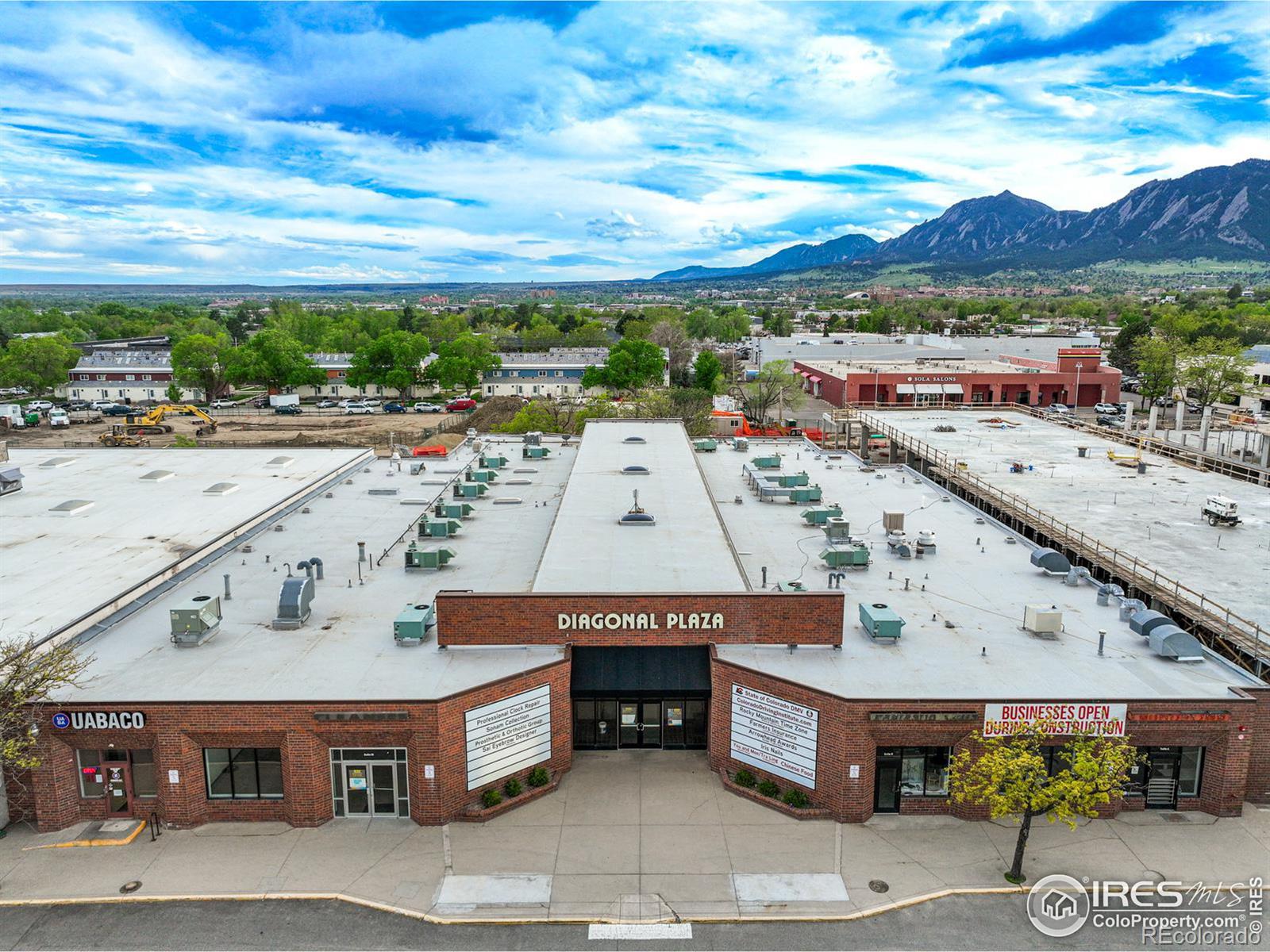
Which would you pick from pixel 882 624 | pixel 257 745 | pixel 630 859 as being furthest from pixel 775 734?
pixel 257 745

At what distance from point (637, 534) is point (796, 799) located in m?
12.0

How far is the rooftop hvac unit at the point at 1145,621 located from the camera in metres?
26.8

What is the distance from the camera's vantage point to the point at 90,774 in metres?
23.1

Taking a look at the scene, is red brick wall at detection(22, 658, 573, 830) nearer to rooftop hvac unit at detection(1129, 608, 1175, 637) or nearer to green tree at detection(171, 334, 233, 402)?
rooftop hvac unit at detection(1129, 608, 1175, 637)

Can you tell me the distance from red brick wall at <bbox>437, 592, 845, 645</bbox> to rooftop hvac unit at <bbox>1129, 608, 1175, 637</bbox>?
1000cm

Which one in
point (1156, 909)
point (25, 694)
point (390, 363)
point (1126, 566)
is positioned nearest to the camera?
point (1156, 909)

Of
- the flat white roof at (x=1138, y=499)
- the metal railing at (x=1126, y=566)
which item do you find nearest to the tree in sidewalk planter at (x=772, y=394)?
the flat white roof at (x=1138, y=499)

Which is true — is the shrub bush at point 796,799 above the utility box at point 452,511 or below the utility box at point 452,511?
below

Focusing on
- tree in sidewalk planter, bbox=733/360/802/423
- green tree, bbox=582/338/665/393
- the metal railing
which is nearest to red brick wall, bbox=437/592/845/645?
the metal railing

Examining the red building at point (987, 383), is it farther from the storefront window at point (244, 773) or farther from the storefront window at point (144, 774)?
the storefront window at point (144, 774)

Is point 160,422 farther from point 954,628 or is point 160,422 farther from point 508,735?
point 954,628

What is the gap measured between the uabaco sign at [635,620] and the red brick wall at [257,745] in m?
3.37

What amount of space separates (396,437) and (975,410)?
2400 inches

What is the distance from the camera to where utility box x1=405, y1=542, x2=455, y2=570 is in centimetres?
3216
